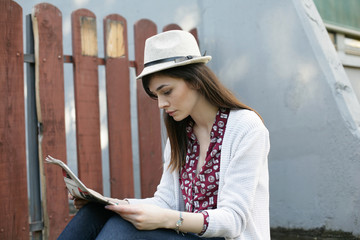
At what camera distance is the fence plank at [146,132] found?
339 centimetres

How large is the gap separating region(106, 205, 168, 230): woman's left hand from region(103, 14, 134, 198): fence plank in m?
1.67

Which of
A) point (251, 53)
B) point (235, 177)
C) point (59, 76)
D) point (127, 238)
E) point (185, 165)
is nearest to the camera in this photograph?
point (127, 238)

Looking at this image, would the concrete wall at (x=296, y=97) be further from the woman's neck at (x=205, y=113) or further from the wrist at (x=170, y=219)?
the wrist at (x=170, y=219)

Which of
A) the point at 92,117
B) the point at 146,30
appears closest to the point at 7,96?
the point at 92,117

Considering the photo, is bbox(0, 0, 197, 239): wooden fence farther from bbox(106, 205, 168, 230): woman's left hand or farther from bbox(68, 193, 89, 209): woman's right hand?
bbox(106, 205, 168, 230): woman's left hand

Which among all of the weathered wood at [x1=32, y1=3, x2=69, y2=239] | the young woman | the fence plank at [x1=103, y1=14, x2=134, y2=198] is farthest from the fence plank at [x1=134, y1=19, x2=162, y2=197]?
the young woman

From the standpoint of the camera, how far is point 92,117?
3.10 metres

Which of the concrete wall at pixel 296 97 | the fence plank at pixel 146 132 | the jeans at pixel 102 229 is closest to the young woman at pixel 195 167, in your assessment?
the jeans at pixel 102 229

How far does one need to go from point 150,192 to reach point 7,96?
4.45 feet

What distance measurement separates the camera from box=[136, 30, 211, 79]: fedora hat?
1881 mm

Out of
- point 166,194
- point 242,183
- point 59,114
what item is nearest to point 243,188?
point 242,183

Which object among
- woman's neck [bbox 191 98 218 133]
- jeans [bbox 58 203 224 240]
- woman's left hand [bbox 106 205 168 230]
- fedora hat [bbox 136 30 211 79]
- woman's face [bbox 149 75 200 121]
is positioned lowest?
jeans [bbox 58 203 224 240]

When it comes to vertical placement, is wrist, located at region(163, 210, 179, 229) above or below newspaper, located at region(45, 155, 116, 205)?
below

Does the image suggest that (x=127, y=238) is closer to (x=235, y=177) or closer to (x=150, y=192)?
(x=235, y=177)
